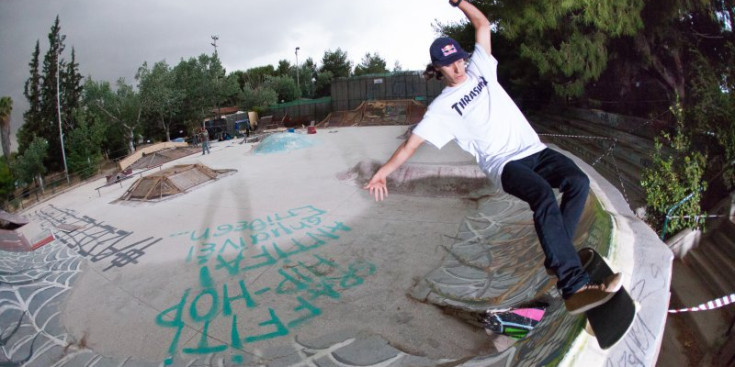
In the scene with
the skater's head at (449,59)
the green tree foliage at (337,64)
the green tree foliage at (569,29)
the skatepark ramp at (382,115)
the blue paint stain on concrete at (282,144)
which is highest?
the green tree foliage at (337,64)

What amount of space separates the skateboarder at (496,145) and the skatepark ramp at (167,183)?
12.7 m

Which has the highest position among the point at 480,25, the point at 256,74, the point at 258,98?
the point at 256,74

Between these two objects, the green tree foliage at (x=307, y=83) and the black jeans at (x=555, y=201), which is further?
the green tree foliage at (x=307, y=83)

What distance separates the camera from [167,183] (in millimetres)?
13523

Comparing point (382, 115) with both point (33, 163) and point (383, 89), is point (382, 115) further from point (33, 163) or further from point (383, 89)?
point (33, 163)

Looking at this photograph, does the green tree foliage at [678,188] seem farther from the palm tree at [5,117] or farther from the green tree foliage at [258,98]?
the palm tree at [5,117]

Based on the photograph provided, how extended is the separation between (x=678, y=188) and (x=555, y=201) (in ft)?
14.3

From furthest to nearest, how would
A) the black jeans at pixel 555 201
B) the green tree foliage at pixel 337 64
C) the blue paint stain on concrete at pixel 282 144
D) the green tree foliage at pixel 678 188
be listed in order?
1. the green tree foliage at pixel 337 64
2. the blue paint stain on concrete at pixel 282 144
3. the green tree foliage at pixel 678 188
4. the black jeans at pixel 555 201

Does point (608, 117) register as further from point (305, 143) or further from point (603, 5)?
point (305, 143)

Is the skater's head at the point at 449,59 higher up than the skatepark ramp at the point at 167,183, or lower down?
higher up

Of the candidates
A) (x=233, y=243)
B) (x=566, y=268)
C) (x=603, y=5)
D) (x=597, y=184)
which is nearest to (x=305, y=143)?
(x=233, y=243)

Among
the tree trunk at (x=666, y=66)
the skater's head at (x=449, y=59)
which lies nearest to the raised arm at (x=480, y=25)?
the skater's head at (x=449, y=59)

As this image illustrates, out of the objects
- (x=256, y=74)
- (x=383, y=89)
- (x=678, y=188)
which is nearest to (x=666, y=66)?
(x=678, y=188)

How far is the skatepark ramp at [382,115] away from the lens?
29.3m
